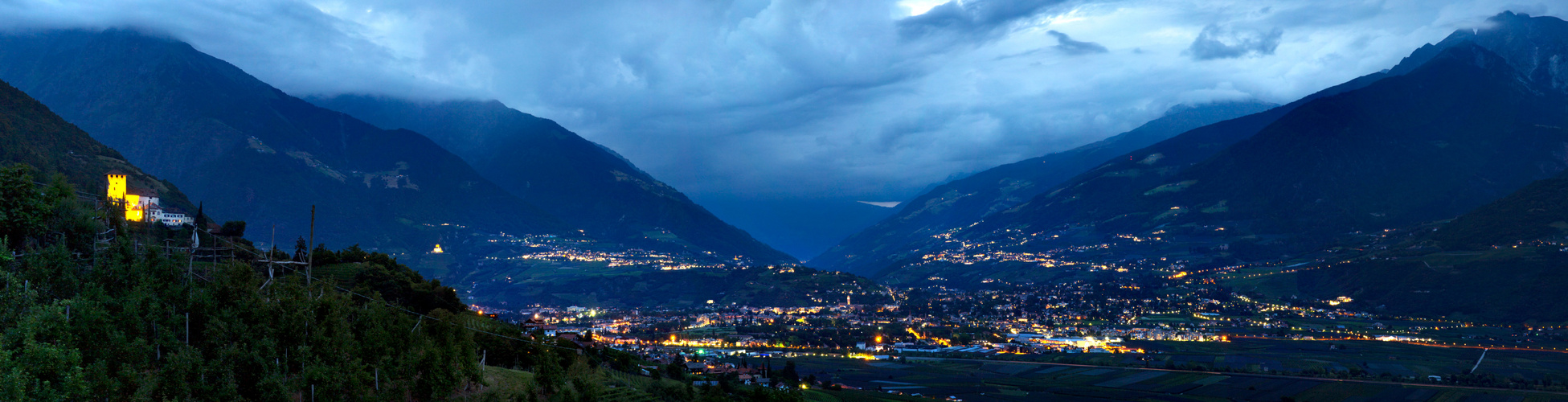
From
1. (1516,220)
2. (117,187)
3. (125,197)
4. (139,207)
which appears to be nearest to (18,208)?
(125,197)

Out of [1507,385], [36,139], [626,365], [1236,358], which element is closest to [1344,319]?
[1236,358]

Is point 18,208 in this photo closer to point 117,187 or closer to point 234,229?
point 117,187

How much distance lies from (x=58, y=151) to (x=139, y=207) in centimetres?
3157

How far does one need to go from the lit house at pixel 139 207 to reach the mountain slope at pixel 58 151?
4013 millimetres

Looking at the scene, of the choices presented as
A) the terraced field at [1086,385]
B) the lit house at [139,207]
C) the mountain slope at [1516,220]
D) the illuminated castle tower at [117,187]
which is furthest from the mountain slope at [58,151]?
the mountain slope at [1516,220]

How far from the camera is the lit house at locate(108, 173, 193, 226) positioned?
6353 cm

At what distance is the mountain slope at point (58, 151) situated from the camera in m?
77.9

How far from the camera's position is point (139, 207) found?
68.6 meters

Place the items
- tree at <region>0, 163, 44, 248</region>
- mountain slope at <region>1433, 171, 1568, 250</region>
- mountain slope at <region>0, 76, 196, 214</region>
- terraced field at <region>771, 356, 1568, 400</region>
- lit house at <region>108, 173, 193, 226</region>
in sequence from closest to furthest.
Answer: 1. tree at <region>0, 163, 44, 248</region>
2. lit house at <region>108, 173, 193, 226</region>
3. mountain slope at <region>0, 76, 196, 214</region>
4. terraced field at <region>771, 356, 1568, 400</region>
5. mountain slope at <region>1433, 171, 1568, 250</region>

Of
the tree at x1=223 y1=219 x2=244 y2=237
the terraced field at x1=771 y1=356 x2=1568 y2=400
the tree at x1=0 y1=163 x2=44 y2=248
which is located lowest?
the terraced field at x1=771 y1=356 x2=1568 y2=400

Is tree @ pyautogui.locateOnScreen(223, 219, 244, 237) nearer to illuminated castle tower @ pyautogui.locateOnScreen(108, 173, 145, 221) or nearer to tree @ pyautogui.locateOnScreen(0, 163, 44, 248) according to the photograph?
illuminated castle tower @ pyautogui.locateOnScreen(108, 173, 145, 221)

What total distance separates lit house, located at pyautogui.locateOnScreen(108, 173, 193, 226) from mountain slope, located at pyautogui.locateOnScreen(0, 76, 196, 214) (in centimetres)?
401

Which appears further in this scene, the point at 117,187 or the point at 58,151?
the point at 58,151

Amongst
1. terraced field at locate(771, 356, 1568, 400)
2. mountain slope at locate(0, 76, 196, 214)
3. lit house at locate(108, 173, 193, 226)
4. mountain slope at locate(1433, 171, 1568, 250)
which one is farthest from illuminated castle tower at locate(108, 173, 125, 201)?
mountain slope at locate(1433, 171, 1568, 250)
